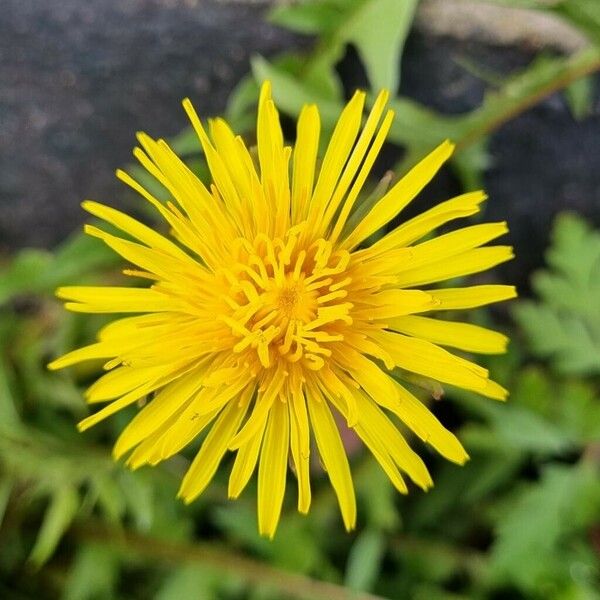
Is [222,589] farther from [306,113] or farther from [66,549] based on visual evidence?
[306,113]

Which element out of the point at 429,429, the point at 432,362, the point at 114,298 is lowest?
the point at 429,429

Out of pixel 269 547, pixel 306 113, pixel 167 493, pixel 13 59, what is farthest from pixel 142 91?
pixel 269 547

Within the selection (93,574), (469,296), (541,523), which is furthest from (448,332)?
(93,574)

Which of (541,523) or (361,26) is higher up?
(361,26)

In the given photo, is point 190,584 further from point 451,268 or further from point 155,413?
point 451,268

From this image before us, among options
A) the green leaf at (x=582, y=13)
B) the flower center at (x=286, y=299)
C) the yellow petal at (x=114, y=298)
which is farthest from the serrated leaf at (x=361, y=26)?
the yellow petal at (x=114, y=298)

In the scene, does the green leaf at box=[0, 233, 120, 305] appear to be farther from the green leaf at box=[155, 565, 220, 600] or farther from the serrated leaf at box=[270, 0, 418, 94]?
the green leaf at box=[155, 565, 220, 600]
